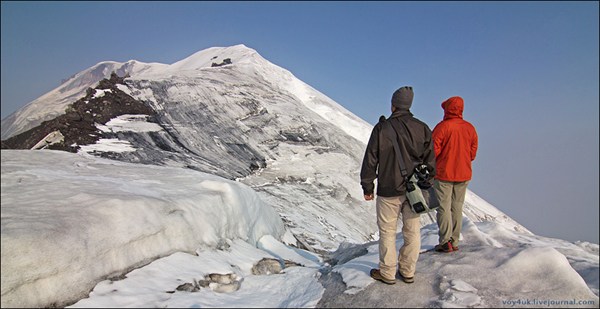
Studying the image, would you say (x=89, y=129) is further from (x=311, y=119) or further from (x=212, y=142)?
(x=311, y=119)

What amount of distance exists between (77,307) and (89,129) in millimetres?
18946

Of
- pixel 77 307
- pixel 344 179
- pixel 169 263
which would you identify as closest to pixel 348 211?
pixel 344 179

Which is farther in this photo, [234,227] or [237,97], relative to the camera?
[237,97]

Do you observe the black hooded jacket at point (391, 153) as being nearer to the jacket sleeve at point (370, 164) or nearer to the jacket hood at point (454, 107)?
the jacket sleeve at point (370, 164)

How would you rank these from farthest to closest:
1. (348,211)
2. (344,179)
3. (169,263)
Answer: (344,179), (348,211), (169,263)

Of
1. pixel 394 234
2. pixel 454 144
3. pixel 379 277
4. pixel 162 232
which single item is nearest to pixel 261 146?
pixel 162 232

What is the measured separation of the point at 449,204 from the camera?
6430mm

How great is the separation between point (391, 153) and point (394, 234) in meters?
1.23

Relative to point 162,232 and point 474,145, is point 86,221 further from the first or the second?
point 474,145

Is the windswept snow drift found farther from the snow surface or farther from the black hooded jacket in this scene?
the black hooded jacket

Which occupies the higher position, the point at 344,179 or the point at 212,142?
the point at 212,142

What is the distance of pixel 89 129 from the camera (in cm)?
2056

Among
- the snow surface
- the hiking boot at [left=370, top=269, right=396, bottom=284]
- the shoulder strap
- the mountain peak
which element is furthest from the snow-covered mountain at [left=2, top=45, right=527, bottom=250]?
the mountain peak

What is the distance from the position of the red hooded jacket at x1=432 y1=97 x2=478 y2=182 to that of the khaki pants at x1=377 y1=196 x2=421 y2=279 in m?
1.53
